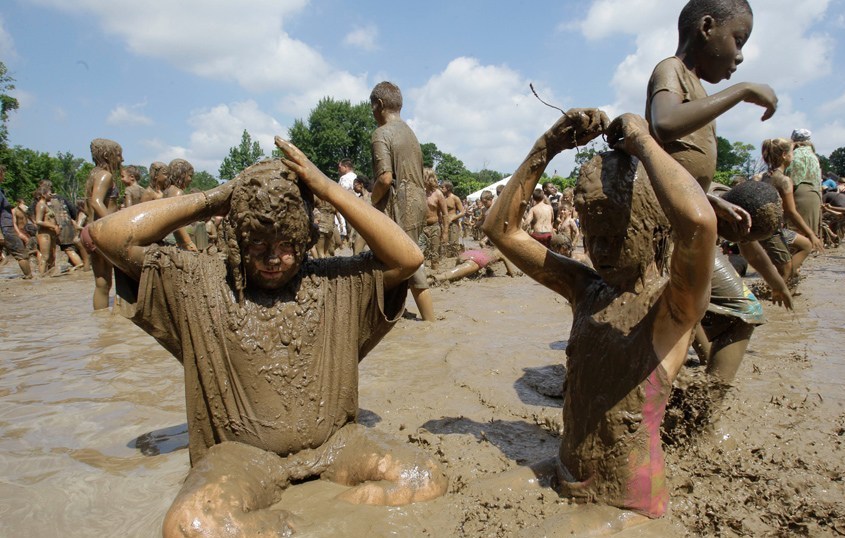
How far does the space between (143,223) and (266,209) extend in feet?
1.86

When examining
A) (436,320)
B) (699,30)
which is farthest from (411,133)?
(699,30)

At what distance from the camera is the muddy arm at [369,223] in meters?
2.39

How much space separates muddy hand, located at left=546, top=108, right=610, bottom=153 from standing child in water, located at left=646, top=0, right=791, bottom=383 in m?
0.52

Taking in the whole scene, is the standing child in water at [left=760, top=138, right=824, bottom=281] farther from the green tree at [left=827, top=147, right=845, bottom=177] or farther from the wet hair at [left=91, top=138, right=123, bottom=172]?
the green tree at [left=827, top=147, right=845, bottom=177]

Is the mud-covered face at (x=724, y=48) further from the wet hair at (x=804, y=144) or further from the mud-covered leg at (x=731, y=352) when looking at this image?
the wet hair at (x=804, y=144)

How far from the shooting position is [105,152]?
755 centimetres

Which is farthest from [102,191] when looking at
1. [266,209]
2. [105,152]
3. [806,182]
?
[806,182]

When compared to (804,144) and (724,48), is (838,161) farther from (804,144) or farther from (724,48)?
(724,48)

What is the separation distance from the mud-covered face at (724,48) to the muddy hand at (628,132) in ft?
3.58

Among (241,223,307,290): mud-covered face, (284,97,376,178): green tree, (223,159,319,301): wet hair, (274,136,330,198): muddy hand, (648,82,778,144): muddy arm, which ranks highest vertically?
(284,97,376,178): green tree

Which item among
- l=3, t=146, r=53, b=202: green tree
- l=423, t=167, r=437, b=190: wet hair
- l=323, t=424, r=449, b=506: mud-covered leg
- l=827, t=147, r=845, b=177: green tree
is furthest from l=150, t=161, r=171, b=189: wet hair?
l=827, t=147, r=845, b=177: green tree

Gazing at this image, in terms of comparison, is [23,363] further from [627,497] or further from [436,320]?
[627,497]

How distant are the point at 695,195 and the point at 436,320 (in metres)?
4.56

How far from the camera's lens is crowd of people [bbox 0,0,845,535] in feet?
6.85
